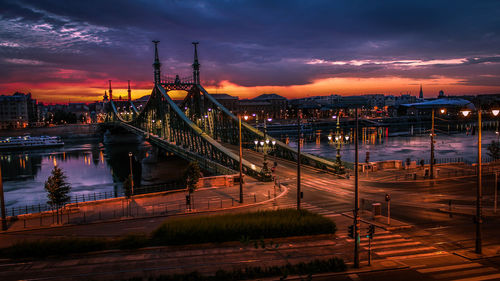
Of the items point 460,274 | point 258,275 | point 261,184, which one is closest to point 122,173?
point 261,184

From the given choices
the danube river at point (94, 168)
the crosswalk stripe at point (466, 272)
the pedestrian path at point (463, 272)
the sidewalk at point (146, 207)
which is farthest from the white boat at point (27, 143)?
the crosswalk stripe at point (466, 272)

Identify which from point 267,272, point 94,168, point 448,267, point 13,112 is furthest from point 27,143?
point 448,267

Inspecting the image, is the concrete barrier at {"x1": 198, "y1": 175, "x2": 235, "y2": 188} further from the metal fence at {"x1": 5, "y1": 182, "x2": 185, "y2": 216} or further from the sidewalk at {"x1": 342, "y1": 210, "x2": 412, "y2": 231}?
the sidewalk at {"x1": 342, "y1": 210, "x2": 412, "y2": 231}

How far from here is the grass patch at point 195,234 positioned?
Result: 18.5m

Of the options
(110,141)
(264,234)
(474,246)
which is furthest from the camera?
(110,141)

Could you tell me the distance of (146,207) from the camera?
97.1 feet

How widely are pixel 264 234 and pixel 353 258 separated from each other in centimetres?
510

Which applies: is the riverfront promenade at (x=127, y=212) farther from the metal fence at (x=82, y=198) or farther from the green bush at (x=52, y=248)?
the metal fence at (x=82, y=198)

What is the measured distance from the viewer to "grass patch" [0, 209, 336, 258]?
18516mm

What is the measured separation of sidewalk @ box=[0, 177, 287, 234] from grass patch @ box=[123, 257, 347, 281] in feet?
40.6

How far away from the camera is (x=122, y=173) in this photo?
229ft

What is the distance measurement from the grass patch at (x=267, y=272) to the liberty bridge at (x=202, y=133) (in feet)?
74.9

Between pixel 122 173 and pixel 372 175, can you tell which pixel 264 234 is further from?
pixel 122 173

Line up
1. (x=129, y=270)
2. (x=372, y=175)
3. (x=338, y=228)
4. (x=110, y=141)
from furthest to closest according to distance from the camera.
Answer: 1. (x=110, y=141)
2. (x=372, y=175)
3. (x=338, y=228)
4. (x=129, y=270)
